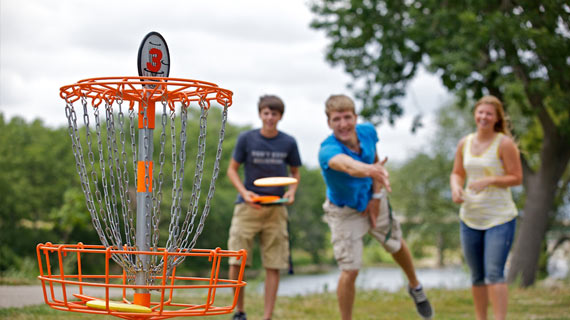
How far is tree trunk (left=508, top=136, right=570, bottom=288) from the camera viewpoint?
12500mm

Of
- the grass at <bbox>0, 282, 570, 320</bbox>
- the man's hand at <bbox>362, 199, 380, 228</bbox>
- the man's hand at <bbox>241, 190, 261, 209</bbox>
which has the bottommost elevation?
the grass at <bbox>0, 282, 570, 320</bbox>

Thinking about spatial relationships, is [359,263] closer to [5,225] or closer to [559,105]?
[559,105]

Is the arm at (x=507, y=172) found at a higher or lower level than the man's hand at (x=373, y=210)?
higher

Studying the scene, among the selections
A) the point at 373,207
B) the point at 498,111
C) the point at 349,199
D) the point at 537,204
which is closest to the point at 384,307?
the point at 373,207

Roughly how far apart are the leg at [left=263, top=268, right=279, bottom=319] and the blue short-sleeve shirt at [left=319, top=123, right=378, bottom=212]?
1132mm

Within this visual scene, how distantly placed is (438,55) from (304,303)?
600cm

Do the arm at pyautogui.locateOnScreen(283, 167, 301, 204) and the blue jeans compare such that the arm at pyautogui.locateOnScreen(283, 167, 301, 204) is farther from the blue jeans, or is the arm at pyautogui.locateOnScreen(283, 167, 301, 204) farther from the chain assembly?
the chain assembly

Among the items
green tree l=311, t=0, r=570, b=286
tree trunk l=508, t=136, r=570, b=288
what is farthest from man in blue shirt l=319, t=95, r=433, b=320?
tree trunk l=508, t=136, r=570, b=288

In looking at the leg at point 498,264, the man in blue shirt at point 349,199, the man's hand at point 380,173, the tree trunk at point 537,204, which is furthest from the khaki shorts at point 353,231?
the tree trunk at point 537,204

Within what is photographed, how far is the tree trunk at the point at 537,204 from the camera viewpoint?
12.5m

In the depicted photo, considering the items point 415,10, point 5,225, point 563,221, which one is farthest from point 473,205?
point 5,225

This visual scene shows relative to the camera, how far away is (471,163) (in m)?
5.05

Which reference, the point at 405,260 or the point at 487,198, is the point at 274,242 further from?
the point at 487,198

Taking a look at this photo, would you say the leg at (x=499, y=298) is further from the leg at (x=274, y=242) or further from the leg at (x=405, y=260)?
the leg at (x=274, y=242)
